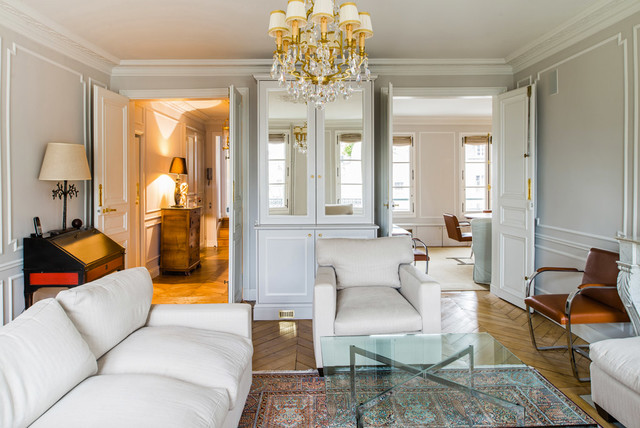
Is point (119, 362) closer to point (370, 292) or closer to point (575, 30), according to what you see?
point (370, 292)

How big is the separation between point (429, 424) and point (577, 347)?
6.65 feet

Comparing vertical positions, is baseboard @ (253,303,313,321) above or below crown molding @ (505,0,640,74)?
below

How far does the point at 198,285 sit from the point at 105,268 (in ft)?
5.79

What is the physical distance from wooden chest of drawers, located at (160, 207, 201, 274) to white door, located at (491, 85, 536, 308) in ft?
13.1

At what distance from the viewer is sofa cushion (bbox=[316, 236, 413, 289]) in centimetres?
315

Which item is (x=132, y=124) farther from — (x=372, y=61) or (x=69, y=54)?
(x=372, y=61)

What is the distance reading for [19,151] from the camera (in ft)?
9.89

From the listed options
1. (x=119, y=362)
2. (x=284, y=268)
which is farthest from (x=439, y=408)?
(x=284, y=268)

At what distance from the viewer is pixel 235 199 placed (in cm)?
390

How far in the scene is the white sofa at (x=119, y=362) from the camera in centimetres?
130

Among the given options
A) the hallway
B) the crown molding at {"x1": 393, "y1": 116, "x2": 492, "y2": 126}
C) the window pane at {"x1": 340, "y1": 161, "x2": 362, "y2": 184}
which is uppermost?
the crown molding at {"x1": 393, "y1": 116, "x2": 492, "y2": 126}

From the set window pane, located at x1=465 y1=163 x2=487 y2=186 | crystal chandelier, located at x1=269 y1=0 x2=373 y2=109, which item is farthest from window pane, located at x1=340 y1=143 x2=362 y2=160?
window pane, located at x1=465 y1=163 x2=487 y2=186

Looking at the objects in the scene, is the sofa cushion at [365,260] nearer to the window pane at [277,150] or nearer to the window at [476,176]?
the window pane at [277,150]

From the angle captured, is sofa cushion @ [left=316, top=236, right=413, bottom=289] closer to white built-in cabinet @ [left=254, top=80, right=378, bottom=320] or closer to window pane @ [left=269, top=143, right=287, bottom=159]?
white built-in cabinet @ [left=254, top=80, right=378, bottom=320]
